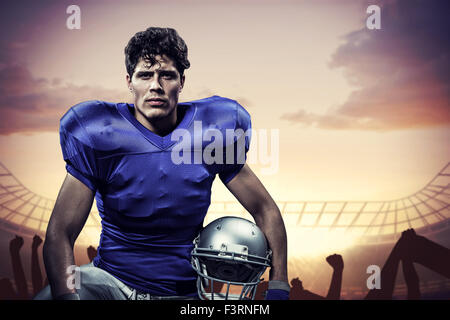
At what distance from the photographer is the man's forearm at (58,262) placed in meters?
2.24

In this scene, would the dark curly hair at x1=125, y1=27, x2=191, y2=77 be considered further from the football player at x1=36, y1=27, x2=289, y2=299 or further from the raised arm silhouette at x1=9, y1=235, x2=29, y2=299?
the raised arm silhouette at x1=9, y1=235, x2=29, y2=299

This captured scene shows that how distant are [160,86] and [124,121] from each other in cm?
26

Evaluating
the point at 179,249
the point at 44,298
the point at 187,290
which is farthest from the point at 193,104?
the point at 44,298

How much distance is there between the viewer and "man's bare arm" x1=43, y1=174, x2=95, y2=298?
7.41ft

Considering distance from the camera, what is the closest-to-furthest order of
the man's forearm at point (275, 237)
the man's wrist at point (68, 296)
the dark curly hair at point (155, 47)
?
the man's wrist at point (68, 296), the dark curly hair at point (155, 47), the man's forearm at point (275, 237)

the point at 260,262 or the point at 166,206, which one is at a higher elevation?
the point at 166,206

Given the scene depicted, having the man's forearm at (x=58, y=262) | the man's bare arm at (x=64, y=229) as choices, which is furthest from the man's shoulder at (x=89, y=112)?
the man's forearm at (x=58, y=262)

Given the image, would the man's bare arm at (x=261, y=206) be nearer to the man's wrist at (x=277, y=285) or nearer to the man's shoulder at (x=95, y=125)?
the man's wrist at (x=277, y=285)

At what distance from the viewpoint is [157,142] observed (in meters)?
2.50

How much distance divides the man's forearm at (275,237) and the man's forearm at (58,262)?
105cm

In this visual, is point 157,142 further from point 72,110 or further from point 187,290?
point 187,290

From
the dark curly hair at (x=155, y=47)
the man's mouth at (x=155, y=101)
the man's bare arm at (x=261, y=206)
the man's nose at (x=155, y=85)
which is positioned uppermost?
the dark curly hair at (x=155, y=47)

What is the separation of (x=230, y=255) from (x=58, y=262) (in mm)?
819

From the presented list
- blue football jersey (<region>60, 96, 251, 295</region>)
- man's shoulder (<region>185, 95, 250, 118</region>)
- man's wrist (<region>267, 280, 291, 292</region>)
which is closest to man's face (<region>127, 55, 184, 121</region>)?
blue football jersey (<region>60, 96, 251, 295</region>)
